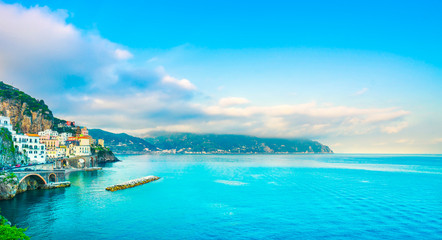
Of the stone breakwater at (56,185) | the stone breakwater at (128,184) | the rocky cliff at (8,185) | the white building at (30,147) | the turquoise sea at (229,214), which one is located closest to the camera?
the turquoise sea at (229,214)

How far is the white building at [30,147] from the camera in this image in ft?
358

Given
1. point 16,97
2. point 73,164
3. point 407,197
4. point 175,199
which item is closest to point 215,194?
point 175,199

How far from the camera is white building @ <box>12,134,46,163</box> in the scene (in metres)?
109

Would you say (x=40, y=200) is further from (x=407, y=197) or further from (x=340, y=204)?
(x=407, y=197)

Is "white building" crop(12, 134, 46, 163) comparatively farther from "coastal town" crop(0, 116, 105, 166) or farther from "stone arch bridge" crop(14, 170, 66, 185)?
"stone arch bridge" crop(14, 170, 66, 185)

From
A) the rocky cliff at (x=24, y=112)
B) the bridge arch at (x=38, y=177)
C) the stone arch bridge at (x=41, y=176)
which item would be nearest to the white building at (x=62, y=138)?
the rocky cliff at (x=24, y=112)

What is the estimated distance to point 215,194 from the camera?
74500 millimetres

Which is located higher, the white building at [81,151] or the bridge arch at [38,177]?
the white building at [81,151]

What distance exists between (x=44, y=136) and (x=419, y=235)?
193m

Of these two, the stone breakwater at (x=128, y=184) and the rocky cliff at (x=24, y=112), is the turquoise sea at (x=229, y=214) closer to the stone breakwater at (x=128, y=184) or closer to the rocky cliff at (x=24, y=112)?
the stone breakwater at (x=128, y=184)

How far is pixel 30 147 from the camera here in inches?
4579

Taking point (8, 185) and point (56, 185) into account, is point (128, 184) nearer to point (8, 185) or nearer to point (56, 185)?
point (56, 185)

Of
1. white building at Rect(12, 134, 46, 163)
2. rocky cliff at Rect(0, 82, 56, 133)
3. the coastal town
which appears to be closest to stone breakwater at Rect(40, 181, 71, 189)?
the coastal town

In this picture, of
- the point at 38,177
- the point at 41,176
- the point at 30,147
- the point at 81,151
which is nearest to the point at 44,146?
the point at 30,147
